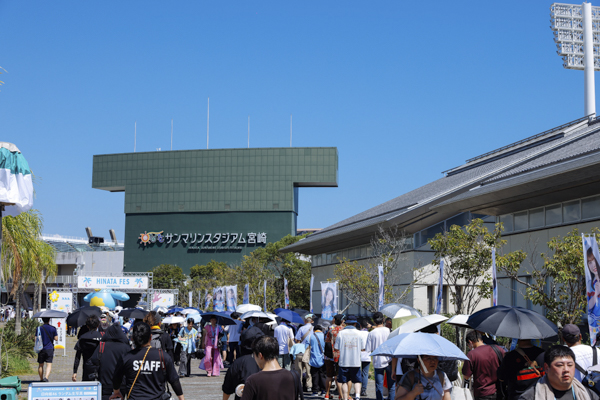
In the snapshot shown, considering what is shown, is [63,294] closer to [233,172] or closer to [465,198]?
[465,198]

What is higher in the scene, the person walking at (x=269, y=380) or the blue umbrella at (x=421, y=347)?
the blue umbrella at (x=421, y=347)

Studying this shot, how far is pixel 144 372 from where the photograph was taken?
7.19 metres

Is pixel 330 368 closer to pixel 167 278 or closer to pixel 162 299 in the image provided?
pixel 162 299

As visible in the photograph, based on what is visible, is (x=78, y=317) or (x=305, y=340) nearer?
(x=305, y=340)

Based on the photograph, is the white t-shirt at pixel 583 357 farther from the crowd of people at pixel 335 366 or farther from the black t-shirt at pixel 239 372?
the black t-shirt at pixel 239 372

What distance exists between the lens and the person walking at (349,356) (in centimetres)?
1328

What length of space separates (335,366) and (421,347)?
8654 mm

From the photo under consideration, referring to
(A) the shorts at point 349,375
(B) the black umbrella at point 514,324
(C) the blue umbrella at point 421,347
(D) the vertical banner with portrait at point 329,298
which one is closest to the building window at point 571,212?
(D) the vertical banner with portrait at point 329,298

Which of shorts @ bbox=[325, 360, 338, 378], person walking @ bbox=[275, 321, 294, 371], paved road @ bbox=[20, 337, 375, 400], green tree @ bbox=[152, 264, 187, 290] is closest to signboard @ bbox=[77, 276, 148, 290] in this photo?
paved road @ bbox=[20, 337, 375, 400]

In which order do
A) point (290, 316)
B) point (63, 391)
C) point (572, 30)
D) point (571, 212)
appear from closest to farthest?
point (63, 391) → point (290, 316) → point (571, 212) → point (572, 30)

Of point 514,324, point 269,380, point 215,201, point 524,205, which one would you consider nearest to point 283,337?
point 514,324

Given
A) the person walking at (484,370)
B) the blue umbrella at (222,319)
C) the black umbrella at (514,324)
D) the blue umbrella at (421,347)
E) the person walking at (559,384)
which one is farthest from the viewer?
the blue umbrella at (222,319)

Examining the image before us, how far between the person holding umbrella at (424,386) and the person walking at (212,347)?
1401 centimetres

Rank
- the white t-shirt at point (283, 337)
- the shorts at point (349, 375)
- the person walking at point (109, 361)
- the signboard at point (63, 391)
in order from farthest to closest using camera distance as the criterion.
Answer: the white t-shirt at point (283, 337), the shorts at point (349, 375), the person walking at point (109, 361), the signboard at point (63, 391)
